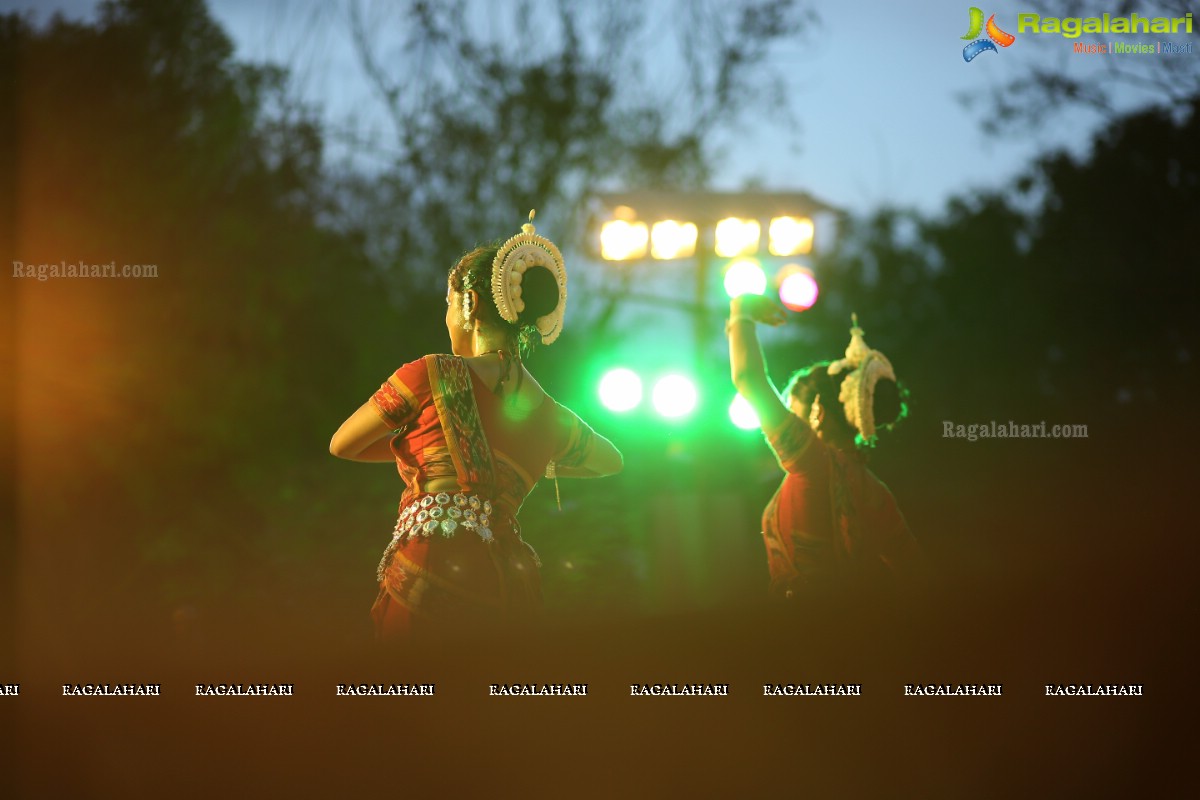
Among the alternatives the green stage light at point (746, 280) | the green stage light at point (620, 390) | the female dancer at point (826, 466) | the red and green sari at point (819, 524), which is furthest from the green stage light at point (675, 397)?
the red and green sari at point (819, 524)

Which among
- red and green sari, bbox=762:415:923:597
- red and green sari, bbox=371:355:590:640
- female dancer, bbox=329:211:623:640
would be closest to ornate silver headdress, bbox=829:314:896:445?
Result: red and green sari, bbox=762:415:923:597

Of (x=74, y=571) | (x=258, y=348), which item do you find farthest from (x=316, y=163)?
(x=74, y=571)

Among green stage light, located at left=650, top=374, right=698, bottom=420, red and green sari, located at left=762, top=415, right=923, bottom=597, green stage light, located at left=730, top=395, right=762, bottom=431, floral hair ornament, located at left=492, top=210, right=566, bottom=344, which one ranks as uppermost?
floral hair ornament, located at left=492, top=210, right=566, bottom=344

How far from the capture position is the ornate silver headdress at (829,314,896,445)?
448 cm

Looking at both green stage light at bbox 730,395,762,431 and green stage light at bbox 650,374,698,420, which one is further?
green stage light at bbox 650,374,698,420

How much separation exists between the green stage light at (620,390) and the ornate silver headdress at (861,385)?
142 cm

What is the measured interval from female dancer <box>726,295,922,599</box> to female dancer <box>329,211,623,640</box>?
895 millimetres

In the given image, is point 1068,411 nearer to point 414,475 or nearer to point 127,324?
point 127,324

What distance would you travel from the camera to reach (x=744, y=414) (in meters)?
4.48

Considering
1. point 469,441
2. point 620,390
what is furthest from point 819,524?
point 620,390

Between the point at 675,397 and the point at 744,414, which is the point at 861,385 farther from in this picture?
the point at 675,397

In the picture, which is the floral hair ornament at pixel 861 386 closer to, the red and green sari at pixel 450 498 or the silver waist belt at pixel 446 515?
the red and green sari at pixel 450 498

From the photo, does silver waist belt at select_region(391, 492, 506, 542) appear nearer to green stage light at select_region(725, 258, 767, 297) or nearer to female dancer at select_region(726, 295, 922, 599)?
female dancer at select_region(726, 295, 922, 599)

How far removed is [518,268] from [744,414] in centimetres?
131
